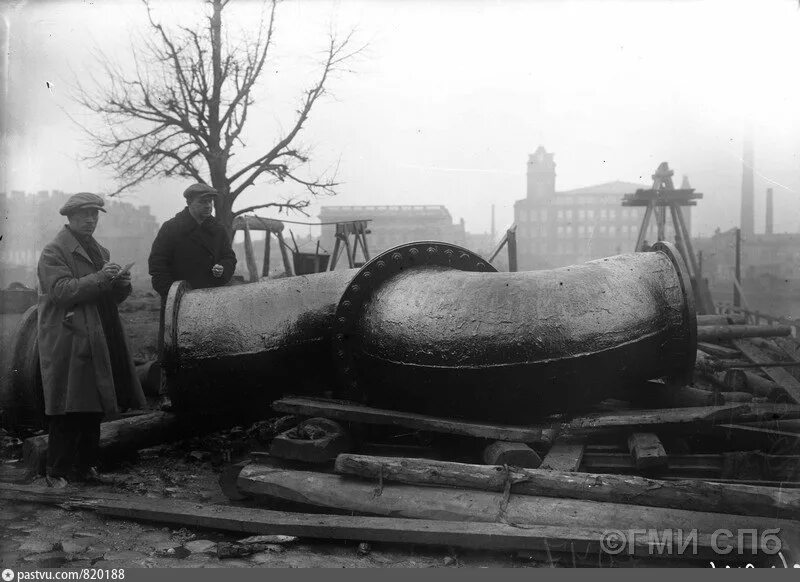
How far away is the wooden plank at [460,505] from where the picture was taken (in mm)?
2637

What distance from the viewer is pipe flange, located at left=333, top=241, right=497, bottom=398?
155 inches

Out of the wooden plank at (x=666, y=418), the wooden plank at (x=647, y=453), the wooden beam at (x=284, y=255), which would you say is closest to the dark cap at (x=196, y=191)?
the wooden plank at (x=666, y=418)

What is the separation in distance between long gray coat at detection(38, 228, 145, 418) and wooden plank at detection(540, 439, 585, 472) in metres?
2.62

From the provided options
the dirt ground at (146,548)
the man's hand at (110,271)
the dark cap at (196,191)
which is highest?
the dark cap at (196,191)

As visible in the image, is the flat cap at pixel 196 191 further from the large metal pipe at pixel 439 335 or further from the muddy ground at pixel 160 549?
the muddy ground at pixel 160 549

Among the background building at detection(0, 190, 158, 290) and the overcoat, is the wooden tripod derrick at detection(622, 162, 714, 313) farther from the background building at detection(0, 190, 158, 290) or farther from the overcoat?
the background building at detection(0, 190, 158, 290)

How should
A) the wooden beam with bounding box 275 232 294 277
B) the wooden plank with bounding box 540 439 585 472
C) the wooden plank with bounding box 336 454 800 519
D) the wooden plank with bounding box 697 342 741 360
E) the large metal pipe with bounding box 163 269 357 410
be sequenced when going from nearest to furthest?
the wooden plank with bounding box 336 454 800 519 → the wooden plank with bounding box 540 439 585 472 → the large metal pipe with bounding box 163 269 357 410 → the wooden plank with bounding box 697 342 741 360 → the wooden beam with bounding box 275 232 294 277

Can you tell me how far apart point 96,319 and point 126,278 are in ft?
1.02

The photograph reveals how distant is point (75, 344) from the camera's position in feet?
12.2

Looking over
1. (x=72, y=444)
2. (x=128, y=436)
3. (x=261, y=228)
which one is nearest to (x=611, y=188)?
(x=261, y=228)

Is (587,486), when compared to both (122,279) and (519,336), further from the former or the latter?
(122,279)

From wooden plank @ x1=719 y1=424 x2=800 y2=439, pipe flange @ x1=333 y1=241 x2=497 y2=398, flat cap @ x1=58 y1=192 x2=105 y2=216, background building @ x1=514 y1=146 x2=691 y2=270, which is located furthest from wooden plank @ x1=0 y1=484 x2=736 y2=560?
background building @ x1=514 y1=146 x2=691 y2=270

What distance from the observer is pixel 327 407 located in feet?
12.2

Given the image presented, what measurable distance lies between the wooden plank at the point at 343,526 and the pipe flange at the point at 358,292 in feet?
3.54
